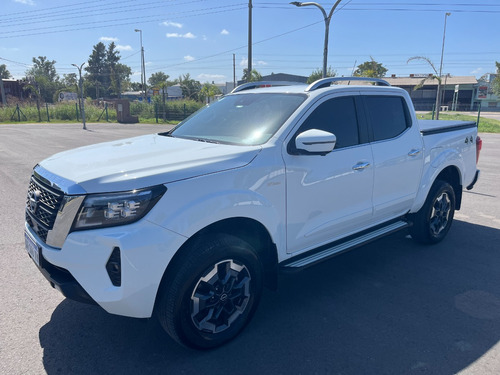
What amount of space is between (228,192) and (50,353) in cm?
168

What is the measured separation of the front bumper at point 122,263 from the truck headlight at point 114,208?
4cm

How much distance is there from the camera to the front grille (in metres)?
2.54

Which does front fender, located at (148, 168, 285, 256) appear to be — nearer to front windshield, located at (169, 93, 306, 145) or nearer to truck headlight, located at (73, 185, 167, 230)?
truck headlight, located at (73, 185, 167, 230)

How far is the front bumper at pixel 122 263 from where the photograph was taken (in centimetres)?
229

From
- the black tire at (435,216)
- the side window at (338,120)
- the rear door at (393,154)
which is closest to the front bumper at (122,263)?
the side window at (338,120)

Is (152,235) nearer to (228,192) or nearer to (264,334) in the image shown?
(228,192)

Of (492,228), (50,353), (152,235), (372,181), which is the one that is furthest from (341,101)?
(492,228)

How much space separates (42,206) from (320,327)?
7.33ft

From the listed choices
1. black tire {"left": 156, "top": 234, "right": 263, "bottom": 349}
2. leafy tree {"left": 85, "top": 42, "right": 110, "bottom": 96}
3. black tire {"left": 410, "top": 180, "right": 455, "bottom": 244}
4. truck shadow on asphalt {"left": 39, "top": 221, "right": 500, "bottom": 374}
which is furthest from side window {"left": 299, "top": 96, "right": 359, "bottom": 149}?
leafy tree {"left": 85, "top": 42, "right": 110, "bottom": 96}

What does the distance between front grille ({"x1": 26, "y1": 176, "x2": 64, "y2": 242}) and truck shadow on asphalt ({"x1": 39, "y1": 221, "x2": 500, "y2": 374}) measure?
86 centimetres

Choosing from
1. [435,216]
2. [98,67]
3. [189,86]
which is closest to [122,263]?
[435,216]

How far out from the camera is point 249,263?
2871mm

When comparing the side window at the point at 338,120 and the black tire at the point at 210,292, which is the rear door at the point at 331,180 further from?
the black tire at the point at 210,292

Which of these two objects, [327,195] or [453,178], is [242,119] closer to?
[327,195]
